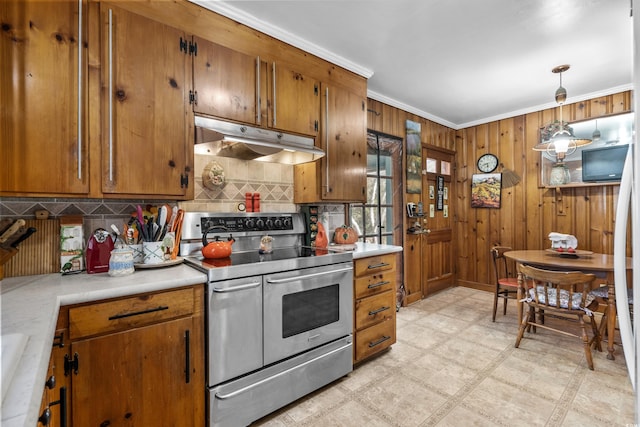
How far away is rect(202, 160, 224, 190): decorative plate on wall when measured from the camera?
2.15 metres

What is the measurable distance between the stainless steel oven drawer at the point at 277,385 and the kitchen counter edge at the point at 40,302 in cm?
66

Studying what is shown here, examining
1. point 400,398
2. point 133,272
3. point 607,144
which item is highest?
point 607,144

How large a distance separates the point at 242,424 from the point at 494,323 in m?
2.86

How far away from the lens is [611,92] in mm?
3471

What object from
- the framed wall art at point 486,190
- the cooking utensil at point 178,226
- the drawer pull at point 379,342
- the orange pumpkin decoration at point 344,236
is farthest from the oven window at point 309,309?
the framed wall art at point 486,190

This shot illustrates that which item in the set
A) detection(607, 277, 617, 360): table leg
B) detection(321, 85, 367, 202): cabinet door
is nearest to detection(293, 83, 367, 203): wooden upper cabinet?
detection(321, 85, 367, 202): cabinet door

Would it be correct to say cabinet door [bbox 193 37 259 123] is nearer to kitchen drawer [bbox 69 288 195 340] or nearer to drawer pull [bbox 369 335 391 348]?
kitchen drawer [bbox 69 288 195 340]

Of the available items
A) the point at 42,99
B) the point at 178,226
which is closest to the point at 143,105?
the point at 42,99

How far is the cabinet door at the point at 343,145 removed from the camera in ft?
8.39

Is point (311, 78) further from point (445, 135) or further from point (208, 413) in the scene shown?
point (445, 135)

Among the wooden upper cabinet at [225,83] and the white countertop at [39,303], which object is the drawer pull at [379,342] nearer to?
the white countertop at [39,303]

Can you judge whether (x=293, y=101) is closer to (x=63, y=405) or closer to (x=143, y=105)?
(x=143, y=105)

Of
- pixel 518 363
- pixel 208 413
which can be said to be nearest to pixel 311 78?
pixel 208 413

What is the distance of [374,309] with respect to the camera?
8.11ft
